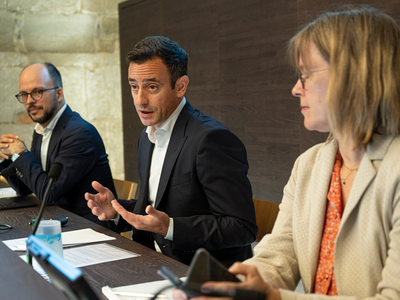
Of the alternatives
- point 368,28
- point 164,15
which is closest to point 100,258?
point 368,28

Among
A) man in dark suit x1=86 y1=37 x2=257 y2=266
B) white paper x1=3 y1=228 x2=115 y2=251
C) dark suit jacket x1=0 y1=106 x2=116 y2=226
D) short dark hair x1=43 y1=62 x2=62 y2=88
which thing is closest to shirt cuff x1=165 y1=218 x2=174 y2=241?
man in dark suit x1=86 y1=37 x2=257 y2=266

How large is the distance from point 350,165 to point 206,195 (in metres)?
0.78

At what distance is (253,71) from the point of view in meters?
3.60

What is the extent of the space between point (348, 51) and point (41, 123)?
2427 mm

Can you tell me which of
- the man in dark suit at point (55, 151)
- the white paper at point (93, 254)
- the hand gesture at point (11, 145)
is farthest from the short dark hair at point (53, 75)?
the white paper at point (93, 254)

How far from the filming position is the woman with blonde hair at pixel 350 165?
3.37 feet

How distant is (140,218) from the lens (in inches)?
59.7

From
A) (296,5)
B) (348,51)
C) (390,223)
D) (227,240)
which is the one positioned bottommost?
(227,240)

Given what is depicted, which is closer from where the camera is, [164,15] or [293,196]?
[293,196]

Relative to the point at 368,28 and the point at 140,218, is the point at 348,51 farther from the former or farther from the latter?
the point at 140,218

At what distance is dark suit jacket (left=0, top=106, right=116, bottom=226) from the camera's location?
8.57 feet

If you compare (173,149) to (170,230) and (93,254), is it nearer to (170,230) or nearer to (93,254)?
(170,230)

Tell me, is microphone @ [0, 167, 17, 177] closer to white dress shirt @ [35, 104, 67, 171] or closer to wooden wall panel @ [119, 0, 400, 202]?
white dress shirt @ [35, 104, 67, 171]

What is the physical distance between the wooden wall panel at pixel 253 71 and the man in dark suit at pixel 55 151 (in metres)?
1.35
